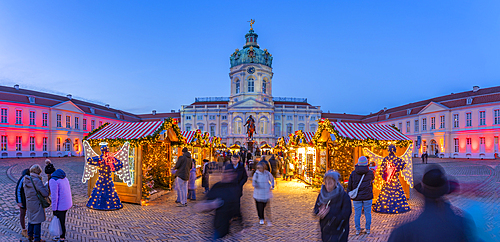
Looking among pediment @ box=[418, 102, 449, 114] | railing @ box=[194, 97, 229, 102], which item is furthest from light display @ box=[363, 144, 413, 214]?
railing @ box=[194, 97, 229, 102]

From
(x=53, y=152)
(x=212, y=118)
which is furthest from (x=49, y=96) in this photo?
(x=212, y=118)

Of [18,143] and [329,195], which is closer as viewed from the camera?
[329,195]

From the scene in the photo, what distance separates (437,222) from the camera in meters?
3.00

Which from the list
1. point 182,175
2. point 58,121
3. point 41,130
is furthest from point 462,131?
point 41,130

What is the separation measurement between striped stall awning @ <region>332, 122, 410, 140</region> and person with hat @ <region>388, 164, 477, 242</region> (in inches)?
243

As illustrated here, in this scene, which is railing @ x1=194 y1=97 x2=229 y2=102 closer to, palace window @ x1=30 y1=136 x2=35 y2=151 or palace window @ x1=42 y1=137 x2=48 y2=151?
palace window @ x1=42 y1=137 x2=48 y2=151

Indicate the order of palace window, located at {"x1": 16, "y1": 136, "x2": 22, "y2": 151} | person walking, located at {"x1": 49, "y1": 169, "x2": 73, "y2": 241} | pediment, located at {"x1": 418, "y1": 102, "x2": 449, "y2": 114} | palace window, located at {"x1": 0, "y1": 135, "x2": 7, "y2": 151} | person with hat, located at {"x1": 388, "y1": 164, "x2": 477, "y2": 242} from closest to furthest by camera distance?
person with hat, located at {"x1": 388, "y1": 164, "x2": 477, "y2": 242}
person walking, located at {"x1": 49, "y1": 169, "x2": 73, "y2": 241}
palace window, located at {"x1": 0, "y1": 135, "x2": 7, "y2": 151}
palace window, located at {"x1": 16, "y1": 136, "x2": 22, "y2": 151}
pediment, located at {"x1": 418, "y1": 102, "x2": 449, "y2": 114}

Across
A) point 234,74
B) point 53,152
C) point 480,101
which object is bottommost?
point 53,152

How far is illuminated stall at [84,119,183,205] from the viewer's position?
8776 millimetres

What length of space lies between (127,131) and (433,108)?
40701mm

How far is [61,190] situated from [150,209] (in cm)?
332

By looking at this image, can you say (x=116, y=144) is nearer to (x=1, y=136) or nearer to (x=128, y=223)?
(x=128, y=223)

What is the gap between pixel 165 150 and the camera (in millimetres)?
11312

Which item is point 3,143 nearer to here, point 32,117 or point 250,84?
point 32,117
